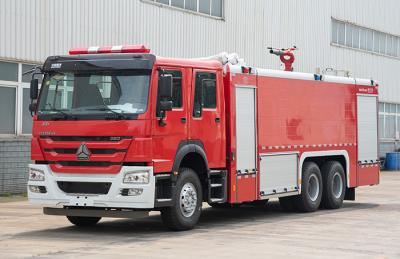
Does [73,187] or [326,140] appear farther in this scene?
[326,140]

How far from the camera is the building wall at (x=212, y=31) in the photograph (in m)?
21.8

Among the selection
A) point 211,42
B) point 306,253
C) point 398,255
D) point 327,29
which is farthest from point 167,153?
point 327,29

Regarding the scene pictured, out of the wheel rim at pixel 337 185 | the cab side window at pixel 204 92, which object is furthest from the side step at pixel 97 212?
the wheel rim at pixel 337 185

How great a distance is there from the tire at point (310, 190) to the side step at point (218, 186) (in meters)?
3.07

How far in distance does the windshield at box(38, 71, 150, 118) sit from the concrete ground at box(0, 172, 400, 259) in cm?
200

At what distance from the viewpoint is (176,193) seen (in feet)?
44.3

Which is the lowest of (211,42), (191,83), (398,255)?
(398,255)

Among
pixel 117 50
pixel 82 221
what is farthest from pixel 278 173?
pixel 117 50

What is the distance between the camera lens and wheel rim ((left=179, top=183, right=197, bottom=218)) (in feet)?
44.9

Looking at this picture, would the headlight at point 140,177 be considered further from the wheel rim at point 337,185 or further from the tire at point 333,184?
the wheel rim at point 337,185

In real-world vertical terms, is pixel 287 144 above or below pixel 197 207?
above

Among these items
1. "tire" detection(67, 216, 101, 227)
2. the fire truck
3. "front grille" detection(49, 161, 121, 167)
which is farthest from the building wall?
"front grille" detection(49, 161, 121, 167)

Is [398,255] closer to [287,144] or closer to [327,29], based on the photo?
[287,144]

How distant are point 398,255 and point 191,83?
4.56 metres
